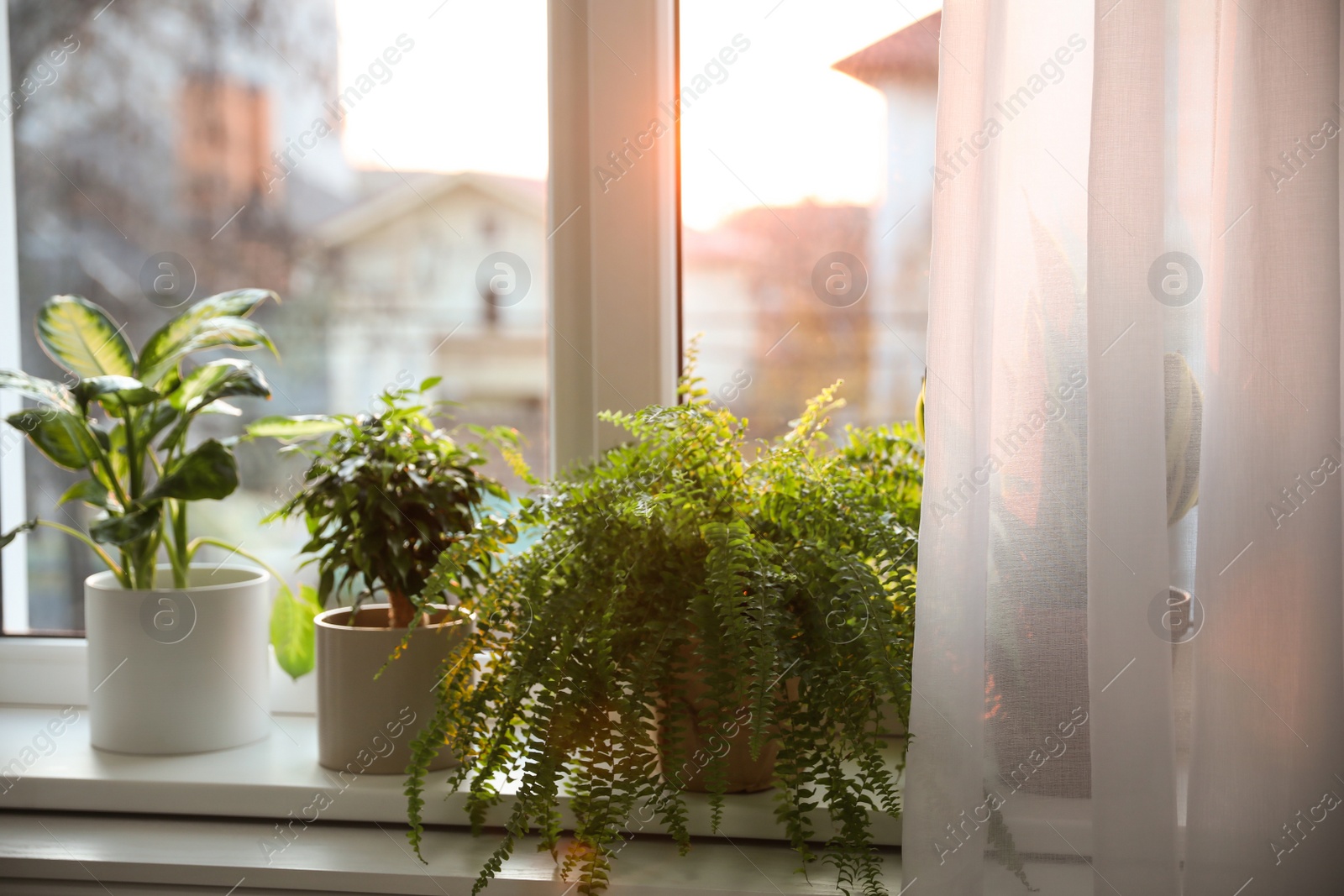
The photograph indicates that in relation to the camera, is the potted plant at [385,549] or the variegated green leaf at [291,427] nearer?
the potted plant at [385,549]

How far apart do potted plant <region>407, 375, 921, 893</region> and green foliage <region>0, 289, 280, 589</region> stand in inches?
15.3

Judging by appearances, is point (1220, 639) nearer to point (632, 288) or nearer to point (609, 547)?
point (609, 547)

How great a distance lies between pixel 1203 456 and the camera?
0.86 metres

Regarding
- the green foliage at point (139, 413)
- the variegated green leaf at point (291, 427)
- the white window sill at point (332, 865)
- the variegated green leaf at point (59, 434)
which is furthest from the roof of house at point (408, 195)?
the white window sill at point (332, 865)

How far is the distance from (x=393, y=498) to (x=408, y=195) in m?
0.51

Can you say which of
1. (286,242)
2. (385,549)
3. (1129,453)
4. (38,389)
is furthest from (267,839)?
(1129,453)

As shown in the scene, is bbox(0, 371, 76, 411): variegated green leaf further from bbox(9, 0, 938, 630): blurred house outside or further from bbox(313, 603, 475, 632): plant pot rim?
bbox(313, 603, 475, 632): plant pot rim

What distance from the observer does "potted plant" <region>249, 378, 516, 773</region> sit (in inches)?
43.3

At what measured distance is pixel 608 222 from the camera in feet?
4.21

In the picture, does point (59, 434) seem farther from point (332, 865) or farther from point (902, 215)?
point (902, 215)

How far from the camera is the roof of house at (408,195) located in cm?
135

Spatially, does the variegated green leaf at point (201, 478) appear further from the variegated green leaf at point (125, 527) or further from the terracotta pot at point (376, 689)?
the terracotta pot at point (376, 689)

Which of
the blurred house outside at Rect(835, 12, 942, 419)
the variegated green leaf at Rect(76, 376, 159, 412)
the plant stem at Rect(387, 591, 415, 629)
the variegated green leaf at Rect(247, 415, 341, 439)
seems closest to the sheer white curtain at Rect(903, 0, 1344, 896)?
the blurred house outside at Rect(835, 12, 942, 419)

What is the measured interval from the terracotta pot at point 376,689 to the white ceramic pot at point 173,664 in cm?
15
